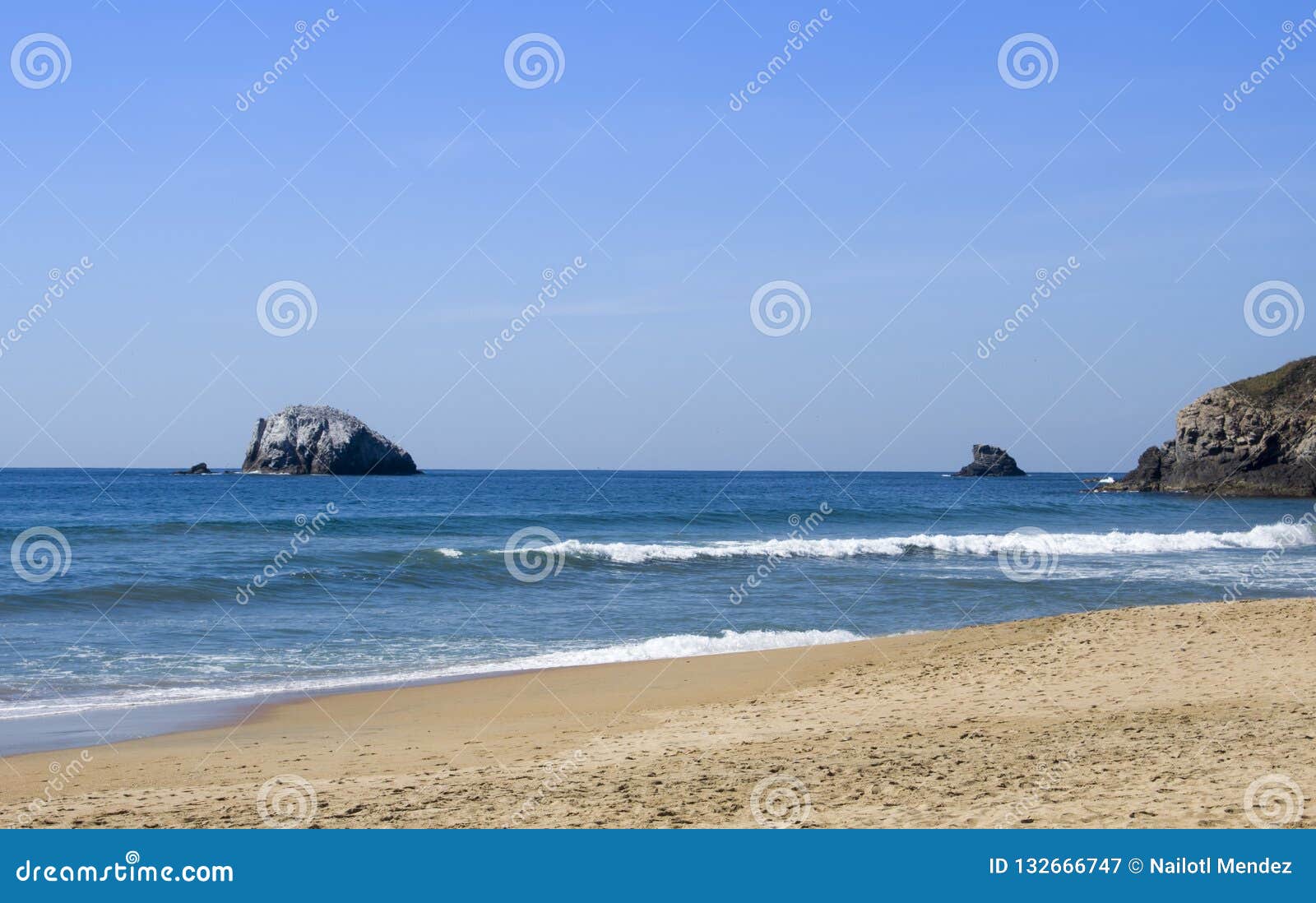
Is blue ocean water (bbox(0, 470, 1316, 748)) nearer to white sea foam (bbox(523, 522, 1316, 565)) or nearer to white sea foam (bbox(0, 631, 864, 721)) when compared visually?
white sea foam (bbox(0, 631, 864, 721))

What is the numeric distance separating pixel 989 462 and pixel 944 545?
94.7m

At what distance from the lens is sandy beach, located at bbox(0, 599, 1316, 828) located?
Result: 19.3 feet

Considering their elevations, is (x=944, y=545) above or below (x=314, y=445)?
below

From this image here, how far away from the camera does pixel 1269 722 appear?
7.69 m

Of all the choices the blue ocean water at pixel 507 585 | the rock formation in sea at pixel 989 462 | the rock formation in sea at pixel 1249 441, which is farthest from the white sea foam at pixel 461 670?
the rock formation in sea at pixel 989 462

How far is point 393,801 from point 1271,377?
267 ft

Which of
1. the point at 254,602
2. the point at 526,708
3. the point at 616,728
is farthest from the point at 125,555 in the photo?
the point at 616,728

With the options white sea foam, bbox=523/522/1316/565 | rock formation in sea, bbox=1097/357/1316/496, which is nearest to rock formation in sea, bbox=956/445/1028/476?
rock formation in sea, bbox=1097/357/1316/496

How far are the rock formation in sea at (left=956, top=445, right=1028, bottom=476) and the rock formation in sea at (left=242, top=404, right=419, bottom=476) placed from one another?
6890 centimetres

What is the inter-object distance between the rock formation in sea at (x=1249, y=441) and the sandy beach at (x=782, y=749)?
60.5 m

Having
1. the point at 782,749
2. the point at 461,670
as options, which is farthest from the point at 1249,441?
the point at 782,749

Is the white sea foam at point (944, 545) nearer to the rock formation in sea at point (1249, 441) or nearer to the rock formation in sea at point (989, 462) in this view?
the rock formation in sea at point (1249, 441)

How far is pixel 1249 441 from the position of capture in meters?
66.1

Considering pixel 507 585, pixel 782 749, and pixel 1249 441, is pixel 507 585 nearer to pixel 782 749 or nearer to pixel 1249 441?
pixel 782 749
